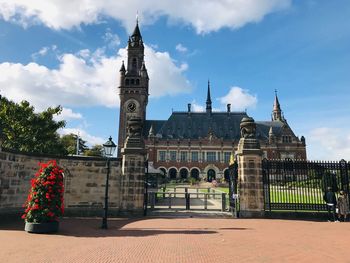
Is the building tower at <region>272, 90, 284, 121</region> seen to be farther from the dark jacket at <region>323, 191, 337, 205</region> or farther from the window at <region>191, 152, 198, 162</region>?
the dark jacket at <region>323, 191, 337, 205</region>

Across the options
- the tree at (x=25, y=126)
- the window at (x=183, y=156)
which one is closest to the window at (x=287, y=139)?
the window at (x=183, y=156)

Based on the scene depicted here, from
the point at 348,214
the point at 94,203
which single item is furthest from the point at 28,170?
the point at 348,214

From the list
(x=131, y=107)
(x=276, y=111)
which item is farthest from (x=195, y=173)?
(x=276, y=111)

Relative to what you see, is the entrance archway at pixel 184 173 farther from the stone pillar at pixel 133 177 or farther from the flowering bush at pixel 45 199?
the flowering bush at pixel 45 199

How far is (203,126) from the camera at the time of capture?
227 ft

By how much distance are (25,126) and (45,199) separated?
60.7 feet

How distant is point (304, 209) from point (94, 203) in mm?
9523

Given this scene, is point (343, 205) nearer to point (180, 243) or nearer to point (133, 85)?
point (180, 243)

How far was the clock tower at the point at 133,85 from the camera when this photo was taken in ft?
210

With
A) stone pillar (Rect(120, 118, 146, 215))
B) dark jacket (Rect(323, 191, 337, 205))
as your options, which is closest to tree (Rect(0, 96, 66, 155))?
stone pillar (Rect(120, 118, 146, 215))

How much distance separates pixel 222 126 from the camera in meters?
69.3

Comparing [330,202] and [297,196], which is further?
[297,196]

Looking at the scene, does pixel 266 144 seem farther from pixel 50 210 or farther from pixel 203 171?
pixel 50 210

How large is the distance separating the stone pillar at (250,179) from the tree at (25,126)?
19.3 metres
